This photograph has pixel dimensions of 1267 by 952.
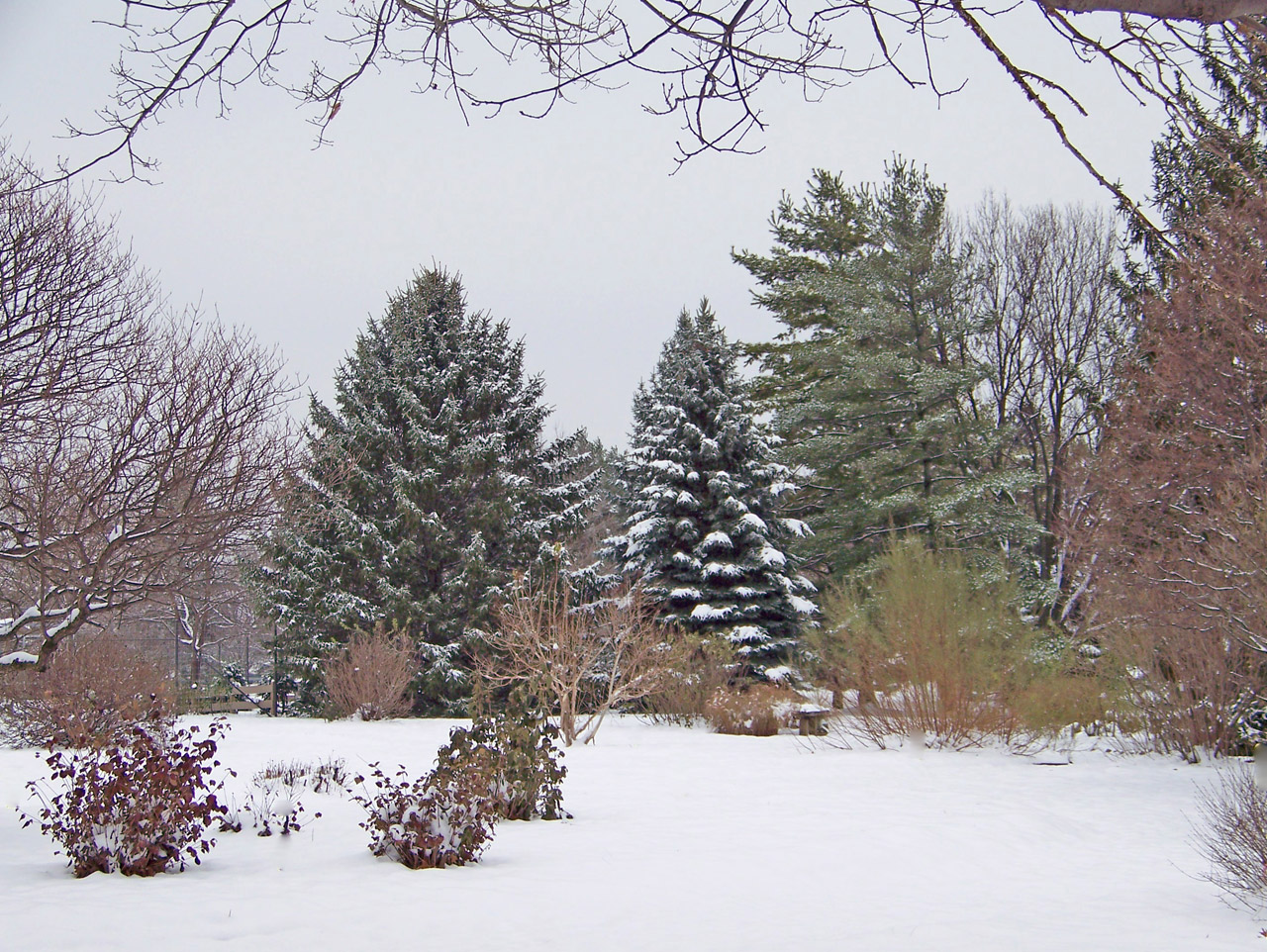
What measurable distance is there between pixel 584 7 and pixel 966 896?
521 cm

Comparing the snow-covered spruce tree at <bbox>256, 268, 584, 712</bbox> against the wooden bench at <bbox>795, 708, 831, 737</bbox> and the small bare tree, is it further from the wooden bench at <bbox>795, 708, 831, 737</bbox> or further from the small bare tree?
the wooden bench at <bbox>795, 708, 831, 737</bbox>

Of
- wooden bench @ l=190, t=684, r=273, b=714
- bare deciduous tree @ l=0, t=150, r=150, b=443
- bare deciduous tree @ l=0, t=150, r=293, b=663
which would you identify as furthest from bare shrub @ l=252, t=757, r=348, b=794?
wooden bench @ l=190, t=684, r=273, b=714

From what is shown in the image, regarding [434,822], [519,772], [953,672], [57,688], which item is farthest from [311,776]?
[953,672]

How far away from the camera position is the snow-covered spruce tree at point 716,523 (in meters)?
20.8

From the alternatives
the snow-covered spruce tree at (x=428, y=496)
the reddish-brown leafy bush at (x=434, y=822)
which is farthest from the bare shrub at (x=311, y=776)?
the snow-covered spruce tree at (x=428, y=496)

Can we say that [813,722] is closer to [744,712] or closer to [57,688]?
[744,712]

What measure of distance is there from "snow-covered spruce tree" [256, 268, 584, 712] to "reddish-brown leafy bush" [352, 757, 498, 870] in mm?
13564

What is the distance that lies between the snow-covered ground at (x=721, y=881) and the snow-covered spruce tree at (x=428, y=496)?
10.2 metres

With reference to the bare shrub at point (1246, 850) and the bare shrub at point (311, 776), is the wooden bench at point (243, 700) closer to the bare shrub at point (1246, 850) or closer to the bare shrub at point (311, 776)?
the bare shrub at point (311, 776)

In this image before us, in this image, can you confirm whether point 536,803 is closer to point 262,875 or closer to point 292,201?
point 262,875

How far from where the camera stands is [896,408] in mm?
23078

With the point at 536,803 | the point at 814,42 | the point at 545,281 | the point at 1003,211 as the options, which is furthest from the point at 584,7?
the point at 1003,211

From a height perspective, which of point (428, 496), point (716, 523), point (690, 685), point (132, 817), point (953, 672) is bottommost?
point (132, 817)

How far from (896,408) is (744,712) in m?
9.94
